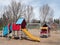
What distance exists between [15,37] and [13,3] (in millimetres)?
35423

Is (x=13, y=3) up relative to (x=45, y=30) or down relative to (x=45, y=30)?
up

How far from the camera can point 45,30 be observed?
2167cm

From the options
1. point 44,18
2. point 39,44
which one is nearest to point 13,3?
point 44,18

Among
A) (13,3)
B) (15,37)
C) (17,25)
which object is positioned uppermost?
(13,3)

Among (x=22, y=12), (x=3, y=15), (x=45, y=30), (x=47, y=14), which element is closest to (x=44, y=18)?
(x=47, y=14)

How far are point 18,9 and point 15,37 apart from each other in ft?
121

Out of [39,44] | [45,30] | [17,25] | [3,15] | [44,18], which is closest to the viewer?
[39,44]

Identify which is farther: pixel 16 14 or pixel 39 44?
pixel 16 14

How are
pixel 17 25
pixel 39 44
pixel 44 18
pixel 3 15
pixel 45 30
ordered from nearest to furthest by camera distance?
pixel 39 44 < pixel 17 25 < pixel 45 30 < pixel 3 15 < pixel 44 18

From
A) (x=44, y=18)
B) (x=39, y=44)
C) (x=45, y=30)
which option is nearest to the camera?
(x=39, y=44)

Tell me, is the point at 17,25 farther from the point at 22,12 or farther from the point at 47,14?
the point at 47,14

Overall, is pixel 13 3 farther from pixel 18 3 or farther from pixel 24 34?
pixel 24 34

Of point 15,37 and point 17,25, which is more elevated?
point 17,25

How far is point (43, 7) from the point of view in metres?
69.8
